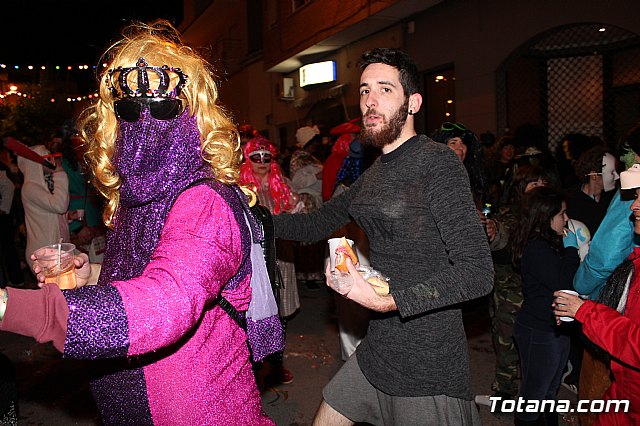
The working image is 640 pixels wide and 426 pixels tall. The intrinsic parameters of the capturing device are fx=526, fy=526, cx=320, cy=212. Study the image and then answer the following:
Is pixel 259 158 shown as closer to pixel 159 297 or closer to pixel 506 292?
pixel 506 292

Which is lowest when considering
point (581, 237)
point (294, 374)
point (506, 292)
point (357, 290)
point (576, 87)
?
point (294, 374)

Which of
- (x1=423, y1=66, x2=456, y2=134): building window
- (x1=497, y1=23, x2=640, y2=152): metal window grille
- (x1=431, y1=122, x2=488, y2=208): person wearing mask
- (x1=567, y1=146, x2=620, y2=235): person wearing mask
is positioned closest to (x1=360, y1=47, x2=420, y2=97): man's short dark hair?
(x1=431, y1=122, x2=488, y2=208): person wearing mask

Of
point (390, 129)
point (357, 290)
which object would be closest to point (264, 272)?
point (357, 290)

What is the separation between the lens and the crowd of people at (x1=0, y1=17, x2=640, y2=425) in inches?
55.5

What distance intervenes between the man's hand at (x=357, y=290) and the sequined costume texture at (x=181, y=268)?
339 mm

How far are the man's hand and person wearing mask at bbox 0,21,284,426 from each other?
28cm

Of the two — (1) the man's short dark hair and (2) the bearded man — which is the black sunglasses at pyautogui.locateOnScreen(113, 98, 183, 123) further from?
(1) the man's short dark hair

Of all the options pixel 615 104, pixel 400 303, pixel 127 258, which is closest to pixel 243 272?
pixel 127 258

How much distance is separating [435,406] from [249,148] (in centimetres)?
395

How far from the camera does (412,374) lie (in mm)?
2387

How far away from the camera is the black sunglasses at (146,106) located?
1771 mm

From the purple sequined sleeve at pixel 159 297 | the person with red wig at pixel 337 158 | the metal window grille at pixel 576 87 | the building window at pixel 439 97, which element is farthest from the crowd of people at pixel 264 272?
the building window at pixel 439 97

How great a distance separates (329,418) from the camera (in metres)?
2.74

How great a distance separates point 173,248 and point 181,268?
79 millimetres
